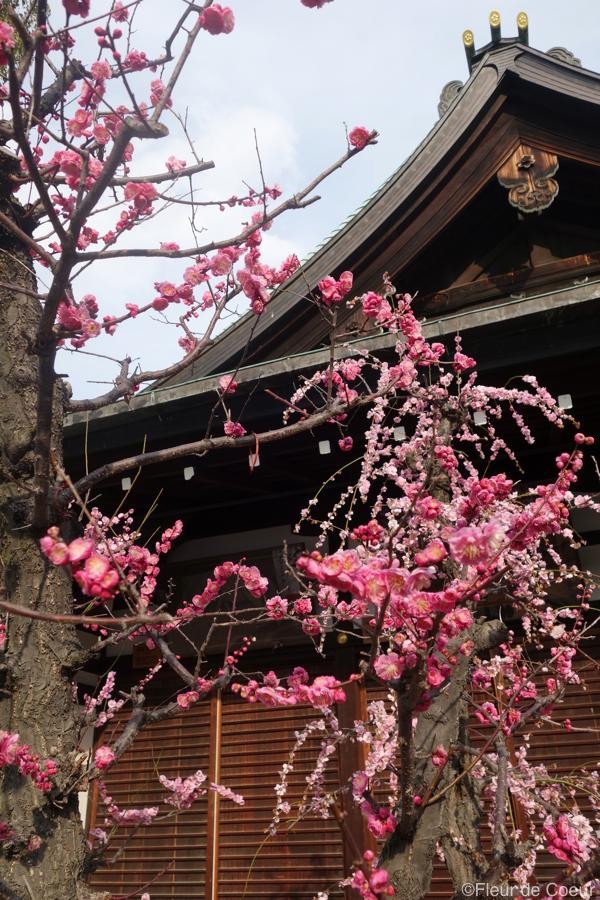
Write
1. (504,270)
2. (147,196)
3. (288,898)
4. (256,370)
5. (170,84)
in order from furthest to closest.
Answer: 1. (504,270)
2. (288,898)
3. (256,370)
4. (147,196)
5. (170,84)

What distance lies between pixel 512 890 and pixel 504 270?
15.4ft

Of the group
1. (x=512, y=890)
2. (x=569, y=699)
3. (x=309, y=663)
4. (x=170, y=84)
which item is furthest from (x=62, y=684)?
(x=569, y=699)

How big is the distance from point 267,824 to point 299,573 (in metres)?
2.50

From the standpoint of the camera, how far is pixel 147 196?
11.6 ft

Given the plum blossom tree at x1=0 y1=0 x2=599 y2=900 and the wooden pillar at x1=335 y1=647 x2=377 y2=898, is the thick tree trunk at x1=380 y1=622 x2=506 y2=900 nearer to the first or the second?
the plum blossom tree at x1=0 y1=0 x2=599 y2=900

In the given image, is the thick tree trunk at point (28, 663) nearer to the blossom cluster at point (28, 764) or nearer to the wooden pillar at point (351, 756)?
the blossom cluster at point (28, 764)

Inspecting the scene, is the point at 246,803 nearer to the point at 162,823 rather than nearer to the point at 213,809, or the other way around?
the point at 213,809

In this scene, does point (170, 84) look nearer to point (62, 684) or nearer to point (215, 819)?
point (62, 684)

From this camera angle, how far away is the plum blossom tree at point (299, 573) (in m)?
2.19

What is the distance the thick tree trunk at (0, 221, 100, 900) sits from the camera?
2.33 metres

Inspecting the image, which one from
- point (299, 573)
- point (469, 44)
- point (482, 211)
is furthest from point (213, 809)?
point (469, 44)

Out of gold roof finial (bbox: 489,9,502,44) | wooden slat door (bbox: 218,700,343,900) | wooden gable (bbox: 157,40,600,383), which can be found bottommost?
wooden slat door (bbox: 218,700,343,900)

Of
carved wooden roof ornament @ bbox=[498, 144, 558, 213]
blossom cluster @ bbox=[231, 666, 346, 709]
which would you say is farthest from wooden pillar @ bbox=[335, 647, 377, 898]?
carved wooden roof ornament @ bbox=[498, 144, 558, 213]

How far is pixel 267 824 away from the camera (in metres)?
4.74
